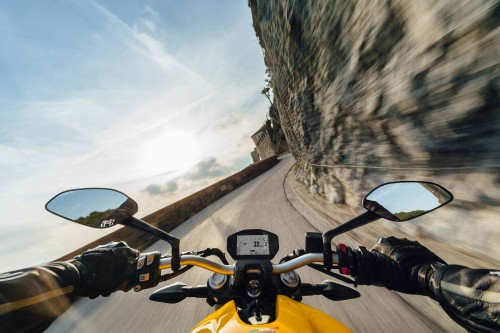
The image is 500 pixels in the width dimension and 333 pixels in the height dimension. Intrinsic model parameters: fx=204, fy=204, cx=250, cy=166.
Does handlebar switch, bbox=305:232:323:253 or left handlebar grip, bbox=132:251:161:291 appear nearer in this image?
left handlebar grip, bbox=132:251:161:291

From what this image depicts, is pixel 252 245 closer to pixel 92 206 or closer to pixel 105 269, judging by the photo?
pixel 105 269

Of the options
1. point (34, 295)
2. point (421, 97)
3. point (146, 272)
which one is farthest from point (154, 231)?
point (421, 97)

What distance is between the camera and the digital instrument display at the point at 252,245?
1.22 m

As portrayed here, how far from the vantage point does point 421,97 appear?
6.63 ft

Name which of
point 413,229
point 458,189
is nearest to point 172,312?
point 413,229

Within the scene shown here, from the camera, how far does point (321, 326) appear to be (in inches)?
34.6

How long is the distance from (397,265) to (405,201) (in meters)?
0.35

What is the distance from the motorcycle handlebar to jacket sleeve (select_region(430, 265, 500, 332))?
45 cm

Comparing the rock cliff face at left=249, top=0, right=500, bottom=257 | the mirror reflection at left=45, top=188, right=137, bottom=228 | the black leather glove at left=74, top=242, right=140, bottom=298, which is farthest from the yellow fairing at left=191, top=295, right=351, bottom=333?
the rock cliff face at left=249, top=0, right=500, bottom=257

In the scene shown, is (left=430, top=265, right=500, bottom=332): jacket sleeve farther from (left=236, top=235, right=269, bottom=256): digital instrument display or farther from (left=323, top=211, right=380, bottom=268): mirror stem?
(left=236, top=235, right=269, bottom=256): digital instrument display

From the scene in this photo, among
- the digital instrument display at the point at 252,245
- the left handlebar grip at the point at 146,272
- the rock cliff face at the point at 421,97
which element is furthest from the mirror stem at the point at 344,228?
the rock cliff face at the point at 421,97

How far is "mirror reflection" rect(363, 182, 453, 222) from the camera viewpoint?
1075 mm

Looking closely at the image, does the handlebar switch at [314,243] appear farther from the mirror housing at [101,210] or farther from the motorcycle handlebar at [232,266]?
the mirror housing at [101,210]

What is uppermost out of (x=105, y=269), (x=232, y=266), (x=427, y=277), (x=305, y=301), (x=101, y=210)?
(x=101, y=210)
